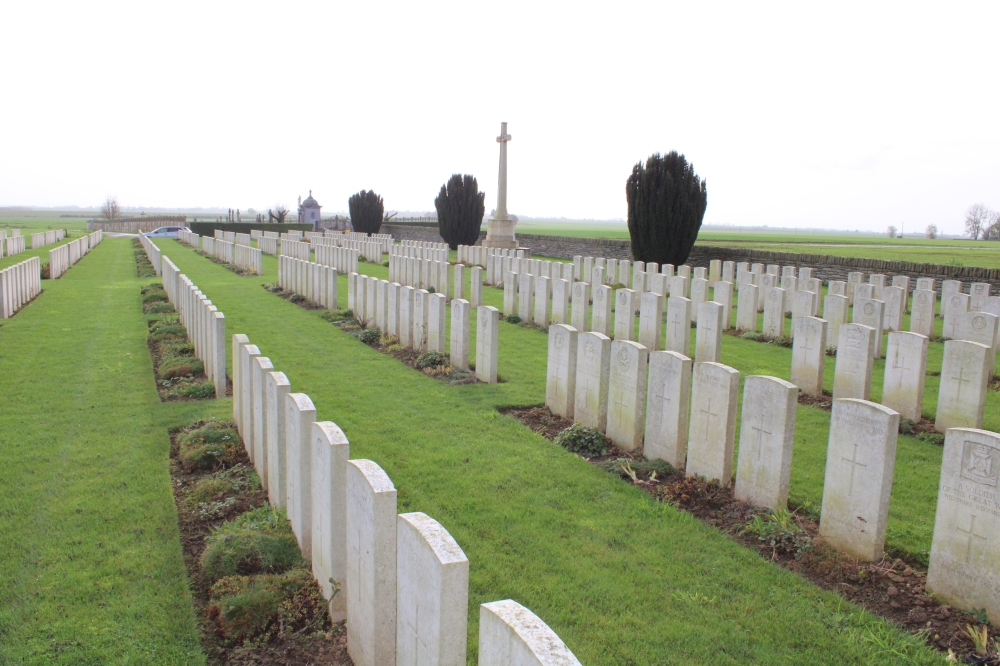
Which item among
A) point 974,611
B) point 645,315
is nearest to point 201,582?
point 974,611

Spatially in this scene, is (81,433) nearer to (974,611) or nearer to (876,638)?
(876,638)

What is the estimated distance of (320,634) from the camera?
143 inches

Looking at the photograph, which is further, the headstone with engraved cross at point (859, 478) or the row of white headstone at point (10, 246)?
the row of white headstone at point (10, 246)

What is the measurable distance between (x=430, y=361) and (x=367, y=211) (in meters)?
37.7

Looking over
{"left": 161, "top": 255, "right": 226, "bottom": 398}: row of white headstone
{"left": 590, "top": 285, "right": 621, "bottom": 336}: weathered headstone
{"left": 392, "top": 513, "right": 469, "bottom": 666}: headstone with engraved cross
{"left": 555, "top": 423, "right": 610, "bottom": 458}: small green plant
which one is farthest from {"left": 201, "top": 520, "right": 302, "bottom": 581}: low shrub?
{"left": 590, "top": 285, "right": 621, "bottom": 336}: weathered headstone

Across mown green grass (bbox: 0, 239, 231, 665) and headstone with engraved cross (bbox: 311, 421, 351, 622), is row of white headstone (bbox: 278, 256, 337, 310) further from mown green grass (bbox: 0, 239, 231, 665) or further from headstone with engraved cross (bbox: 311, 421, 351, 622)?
headstone with engraved cross (bbox: 311, 421, 351, 622)

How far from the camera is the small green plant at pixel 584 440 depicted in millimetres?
6480

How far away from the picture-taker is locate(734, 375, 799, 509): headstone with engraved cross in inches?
200

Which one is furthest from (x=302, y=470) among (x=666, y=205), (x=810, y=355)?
(x=666, y=205)

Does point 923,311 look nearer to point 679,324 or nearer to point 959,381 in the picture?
point 679,324

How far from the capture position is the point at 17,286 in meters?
15.3

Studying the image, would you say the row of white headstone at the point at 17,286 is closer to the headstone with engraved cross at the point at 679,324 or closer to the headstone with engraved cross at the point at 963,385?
the headstone with engraved cross at the point at 679,324

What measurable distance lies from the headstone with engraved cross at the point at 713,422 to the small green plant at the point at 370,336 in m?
6.77

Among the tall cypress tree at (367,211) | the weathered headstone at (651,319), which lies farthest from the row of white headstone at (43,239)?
the weathered headstone at (651,319)
